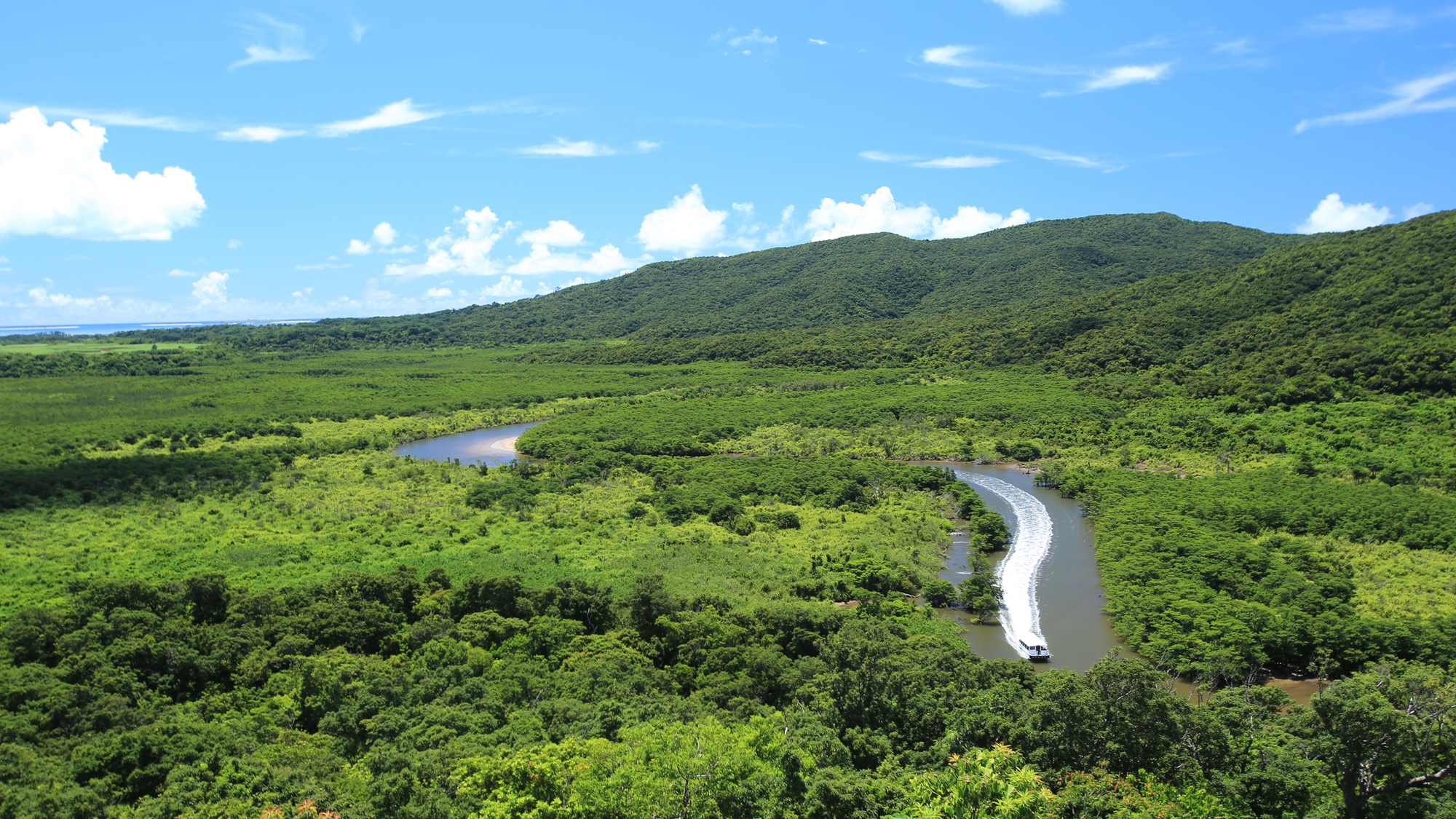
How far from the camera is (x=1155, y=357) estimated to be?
344 feet

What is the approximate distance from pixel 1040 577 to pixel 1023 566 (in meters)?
1.63

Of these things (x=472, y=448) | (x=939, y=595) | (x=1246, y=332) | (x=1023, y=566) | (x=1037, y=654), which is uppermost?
(x=1246, y=332)

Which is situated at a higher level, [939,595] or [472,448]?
[472,448]

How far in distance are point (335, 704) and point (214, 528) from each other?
99.6ft

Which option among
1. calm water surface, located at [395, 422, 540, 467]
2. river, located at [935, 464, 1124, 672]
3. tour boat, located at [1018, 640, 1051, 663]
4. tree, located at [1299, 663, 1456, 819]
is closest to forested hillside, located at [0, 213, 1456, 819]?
tree, located at [1299, 663, 1456, 819]

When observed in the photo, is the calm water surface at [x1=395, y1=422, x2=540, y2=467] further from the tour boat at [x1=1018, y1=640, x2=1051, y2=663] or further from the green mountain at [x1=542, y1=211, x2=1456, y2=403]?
the green mountain at [x1=542, y1=211, x2=1456, y2=403]

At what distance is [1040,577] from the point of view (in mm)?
42531

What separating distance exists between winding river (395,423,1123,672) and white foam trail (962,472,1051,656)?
45 millimetres

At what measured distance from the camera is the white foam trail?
3588 centimetres

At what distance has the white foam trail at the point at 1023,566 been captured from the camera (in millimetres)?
35875

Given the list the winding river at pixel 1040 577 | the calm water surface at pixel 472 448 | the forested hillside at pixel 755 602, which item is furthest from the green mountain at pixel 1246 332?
the calm water surface at pixel 472 448

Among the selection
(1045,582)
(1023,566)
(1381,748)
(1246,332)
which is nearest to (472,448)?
(1023,566)

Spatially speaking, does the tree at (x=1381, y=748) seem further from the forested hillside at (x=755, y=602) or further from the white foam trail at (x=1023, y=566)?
the white foam trail at (x=1023, y=566)

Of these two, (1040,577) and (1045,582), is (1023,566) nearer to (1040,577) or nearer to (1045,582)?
(1040,577)
